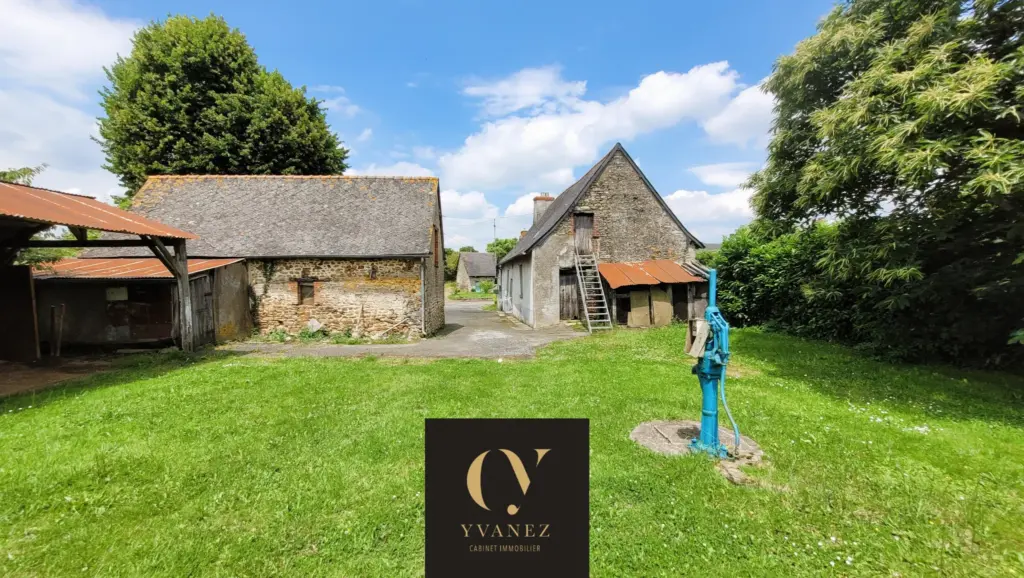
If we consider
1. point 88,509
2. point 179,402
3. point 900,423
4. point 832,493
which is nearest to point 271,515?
point 88,509

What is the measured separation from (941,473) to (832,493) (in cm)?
148

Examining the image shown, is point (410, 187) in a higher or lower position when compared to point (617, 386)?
higher

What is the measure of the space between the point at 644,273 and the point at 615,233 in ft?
7.35

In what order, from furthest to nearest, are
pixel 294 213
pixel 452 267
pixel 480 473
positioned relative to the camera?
1. pixel 452 267
2. pixel 294 213
3. pixel 480 473

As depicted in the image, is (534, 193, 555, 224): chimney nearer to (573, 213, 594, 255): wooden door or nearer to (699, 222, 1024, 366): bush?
(573, 213, 594, 255): wooden door

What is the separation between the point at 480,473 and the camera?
1.39 m

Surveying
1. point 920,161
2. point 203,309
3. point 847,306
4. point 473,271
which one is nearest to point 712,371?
point 920,161

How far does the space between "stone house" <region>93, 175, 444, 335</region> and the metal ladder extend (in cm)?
594

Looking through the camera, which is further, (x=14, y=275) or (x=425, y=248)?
(x=425, y=248)

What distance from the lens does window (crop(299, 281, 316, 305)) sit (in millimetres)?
13605

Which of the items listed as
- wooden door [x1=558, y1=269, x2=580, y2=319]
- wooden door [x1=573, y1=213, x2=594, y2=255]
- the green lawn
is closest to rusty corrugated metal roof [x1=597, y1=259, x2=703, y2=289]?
wooden door [x1=573, y1=213, x2=594, y2=255]

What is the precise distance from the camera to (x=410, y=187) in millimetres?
16078

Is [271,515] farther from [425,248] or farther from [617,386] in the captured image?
[425,248]

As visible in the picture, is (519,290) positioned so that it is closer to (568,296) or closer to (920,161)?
(568,296)
